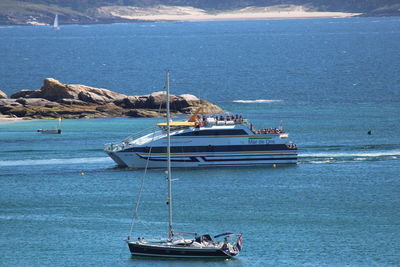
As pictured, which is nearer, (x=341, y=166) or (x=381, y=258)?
(x=381, y=258)

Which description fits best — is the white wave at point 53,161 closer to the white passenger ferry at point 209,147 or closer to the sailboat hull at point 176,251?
the white passenger ferry at point 209,147

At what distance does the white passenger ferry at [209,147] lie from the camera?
88188mm

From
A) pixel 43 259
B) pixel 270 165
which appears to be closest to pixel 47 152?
pixel 270 165

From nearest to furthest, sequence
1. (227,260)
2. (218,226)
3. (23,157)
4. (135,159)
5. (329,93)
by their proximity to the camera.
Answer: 1. (227,260)
2. (218,226)
3. (135,159)
4. (23,157)
5. (329,93)

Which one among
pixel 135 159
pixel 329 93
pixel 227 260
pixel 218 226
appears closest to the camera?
pixel 227 260

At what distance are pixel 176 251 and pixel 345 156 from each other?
3716cm

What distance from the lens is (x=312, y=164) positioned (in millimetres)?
90438

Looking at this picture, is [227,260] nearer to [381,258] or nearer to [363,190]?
[381,258]

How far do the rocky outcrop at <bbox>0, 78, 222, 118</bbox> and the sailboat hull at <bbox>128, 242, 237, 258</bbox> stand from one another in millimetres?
57273

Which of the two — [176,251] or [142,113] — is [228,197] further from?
[142,113]

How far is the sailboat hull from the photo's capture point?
59.8m

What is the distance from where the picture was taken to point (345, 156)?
9344 cm

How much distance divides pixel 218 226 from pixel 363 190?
55.3ft

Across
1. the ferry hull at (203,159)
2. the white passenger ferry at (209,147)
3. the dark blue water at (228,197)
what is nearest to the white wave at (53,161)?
the dark blue water at (228,197)
